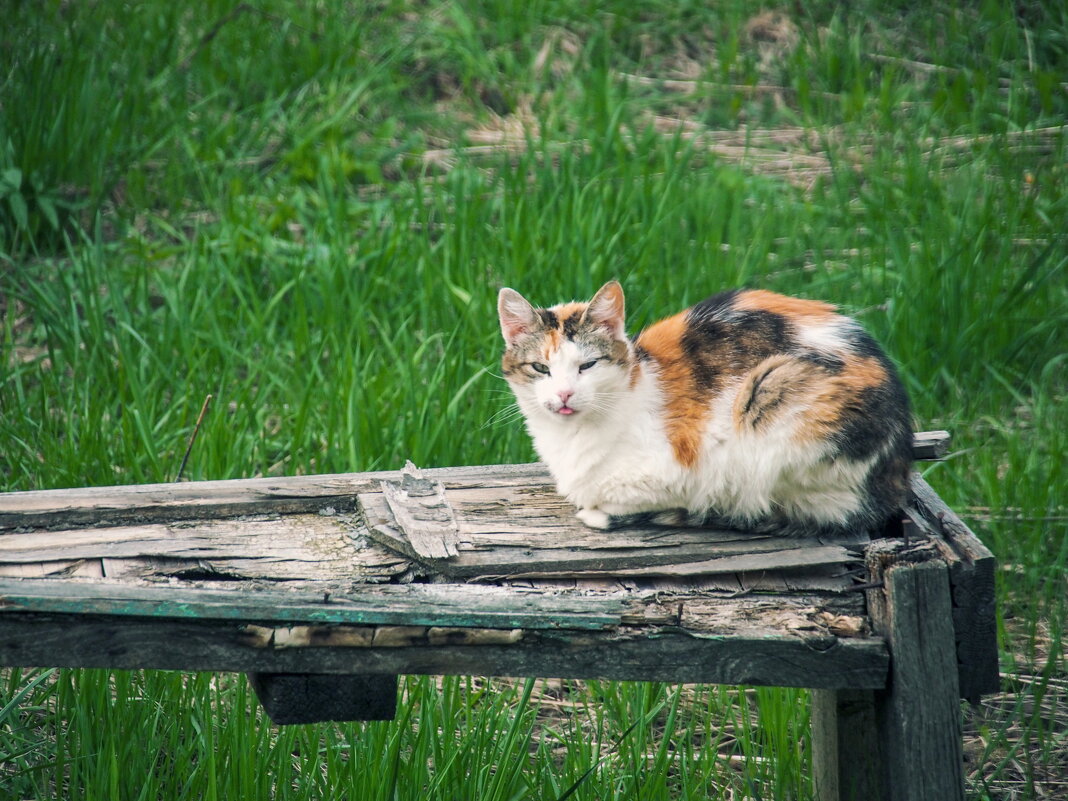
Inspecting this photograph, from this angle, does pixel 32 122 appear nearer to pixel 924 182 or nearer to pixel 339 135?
pixel 339 135

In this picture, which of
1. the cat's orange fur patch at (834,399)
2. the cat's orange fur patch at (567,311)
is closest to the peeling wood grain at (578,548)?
the cat's orange fur patch at (834,399)

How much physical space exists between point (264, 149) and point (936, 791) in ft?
15.7

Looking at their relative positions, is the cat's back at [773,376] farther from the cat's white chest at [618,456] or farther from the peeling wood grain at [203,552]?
the peeling wood grain at [203,552]

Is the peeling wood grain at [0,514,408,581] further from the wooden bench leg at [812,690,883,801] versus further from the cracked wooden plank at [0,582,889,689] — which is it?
→ the wooden bench leg at [812,690,883,801]

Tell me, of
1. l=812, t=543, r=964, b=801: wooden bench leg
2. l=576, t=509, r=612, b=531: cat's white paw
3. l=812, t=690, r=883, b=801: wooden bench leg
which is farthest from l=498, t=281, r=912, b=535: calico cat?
l=812, t=690, r=883, b=801: wooden bench leg

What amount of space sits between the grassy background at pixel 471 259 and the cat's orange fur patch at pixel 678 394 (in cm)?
74

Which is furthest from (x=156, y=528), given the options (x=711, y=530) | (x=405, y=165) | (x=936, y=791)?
(x=405, y=165)

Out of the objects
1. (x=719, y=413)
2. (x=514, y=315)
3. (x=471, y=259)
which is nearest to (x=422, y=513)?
(x=514, y=315)

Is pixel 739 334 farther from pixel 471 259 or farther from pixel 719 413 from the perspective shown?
pixel 471 259

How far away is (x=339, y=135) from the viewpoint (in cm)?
577

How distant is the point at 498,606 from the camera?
6.32 feet

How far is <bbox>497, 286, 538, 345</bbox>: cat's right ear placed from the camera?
2.59 m

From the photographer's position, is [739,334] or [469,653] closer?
[469,653]

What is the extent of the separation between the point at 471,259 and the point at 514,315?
1971 mm
